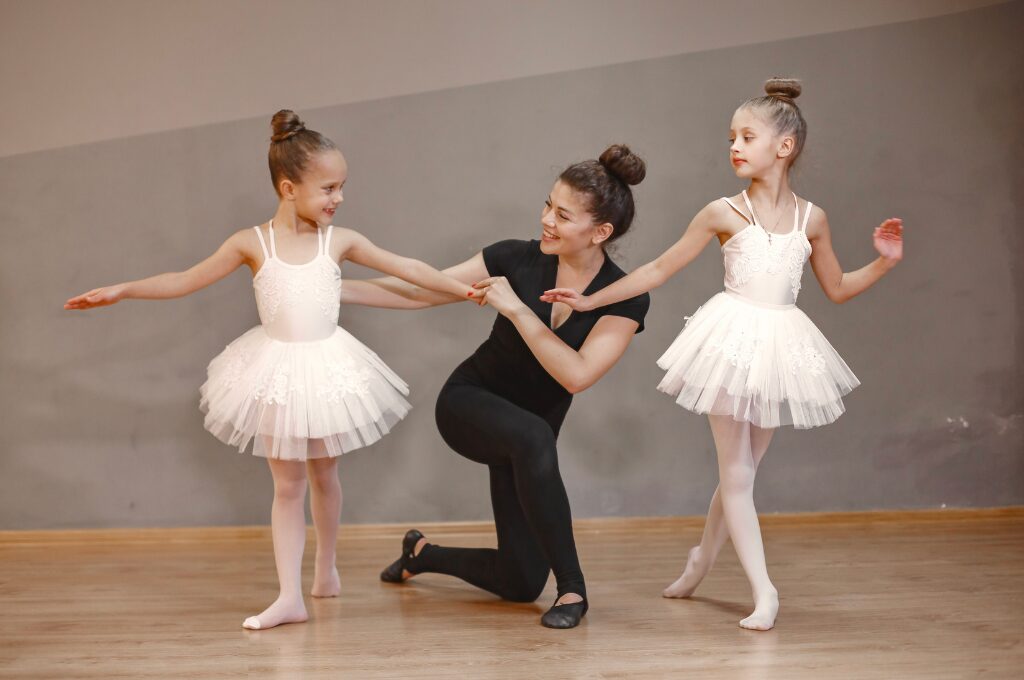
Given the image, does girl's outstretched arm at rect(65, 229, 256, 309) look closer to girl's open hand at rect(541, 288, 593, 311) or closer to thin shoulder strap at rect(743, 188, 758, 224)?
girl's open hand at rect(541, 288, 593, 311)

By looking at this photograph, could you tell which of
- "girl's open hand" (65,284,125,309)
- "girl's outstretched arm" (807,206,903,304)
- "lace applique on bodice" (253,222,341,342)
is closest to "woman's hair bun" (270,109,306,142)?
"lace applique on bodice" (253,222,341,342)

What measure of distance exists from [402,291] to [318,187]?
0.39m

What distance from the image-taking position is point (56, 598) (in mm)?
2693

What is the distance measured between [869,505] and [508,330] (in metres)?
1.80

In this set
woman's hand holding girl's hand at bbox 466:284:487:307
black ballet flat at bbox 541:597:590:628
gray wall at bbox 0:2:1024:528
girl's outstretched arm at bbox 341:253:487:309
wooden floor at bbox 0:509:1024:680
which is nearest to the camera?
wooden floor at bbox 0:509:1024:680

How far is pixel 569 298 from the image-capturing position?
2.37 m

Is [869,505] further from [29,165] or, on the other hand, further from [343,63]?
[29,165]

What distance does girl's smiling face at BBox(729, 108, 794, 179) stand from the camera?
242 cm

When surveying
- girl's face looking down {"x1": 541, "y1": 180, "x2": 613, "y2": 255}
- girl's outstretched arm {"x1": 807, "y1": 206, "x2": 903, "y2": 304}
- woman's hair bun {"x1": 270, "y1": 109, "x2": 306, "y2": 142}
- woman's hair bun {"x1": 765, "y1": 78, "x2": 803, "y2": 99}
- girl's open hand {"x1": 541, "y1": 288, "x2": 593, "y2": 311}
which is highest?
woman's hair bun {"x1": 765, "y1": 78, "x2": 803, "y2": 99}

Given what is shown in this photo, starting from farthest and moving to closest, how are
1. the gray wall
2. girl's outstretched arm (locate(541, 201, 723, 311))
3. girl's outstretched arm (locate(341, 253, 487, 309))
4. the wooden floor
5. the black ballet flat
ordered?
1. the gray wall
2. girl's outstretched arm (locate(341, 253, 487, 309))
3. girl's outstretched arm (locate(541, 201, 723, 311))
4. the black ballet flat
5. the wooden floor

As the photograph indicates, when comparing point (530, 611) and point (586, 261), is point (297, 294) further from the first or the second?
point (530, 611)

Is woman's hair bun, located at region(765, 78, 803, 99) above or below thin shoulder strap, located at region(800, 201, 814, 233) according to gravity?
above

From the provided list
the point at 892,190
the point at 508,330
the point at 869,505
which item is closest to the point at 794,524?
the point at 869,505

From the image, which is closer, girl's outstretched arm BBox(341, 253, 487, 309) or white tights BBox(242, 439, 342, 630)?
white tights BBox(242, 439, 342, 630)
